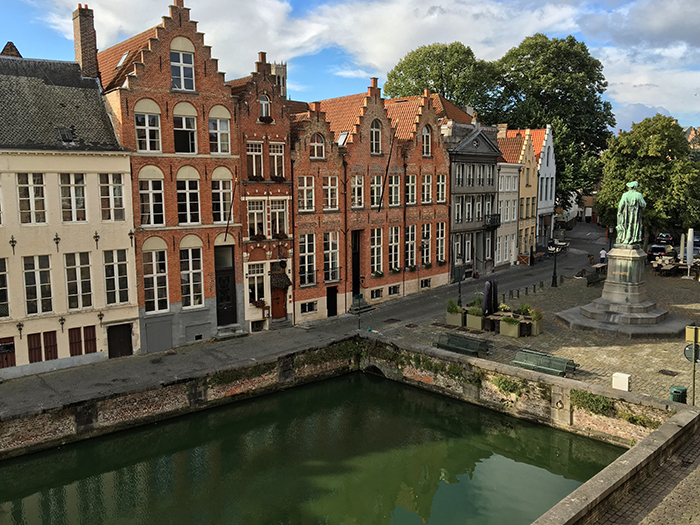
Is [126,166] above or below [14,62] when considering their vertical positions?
below

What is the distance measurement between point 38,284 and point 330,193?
13723 millimetres

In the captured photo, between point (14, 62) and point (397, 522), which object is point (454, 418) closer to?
point (397, 522)

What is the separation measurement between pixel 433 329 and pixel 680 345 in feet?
32.4

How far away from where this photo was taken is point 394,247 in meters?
32.5

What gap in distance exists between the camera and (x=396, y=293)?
32969mm

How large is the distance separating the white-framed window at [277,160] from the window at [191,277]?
5.06m

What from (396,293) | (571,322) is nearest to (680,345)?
(571,322)

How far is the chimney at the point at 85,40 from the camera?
24312mm

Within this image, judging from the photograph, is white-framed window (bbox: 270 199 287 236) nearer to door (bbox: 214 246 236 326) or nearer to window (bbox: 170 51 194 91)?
door (bbox: 214 246 236 326)

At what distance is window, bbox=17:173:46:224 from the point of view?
20.2 meters

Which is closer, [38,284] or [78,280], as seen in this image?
[38,284]

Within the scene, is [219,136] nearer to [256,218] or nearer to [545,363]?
[256,218]

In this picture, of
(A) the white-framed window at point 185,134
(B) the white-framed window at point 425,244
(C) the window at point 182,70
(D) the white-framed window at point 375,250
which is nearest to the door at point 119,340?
(A) the white-framed window at point 185,134

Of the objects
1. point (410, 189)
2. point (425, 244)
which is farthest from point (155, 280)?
point (425, 244)
